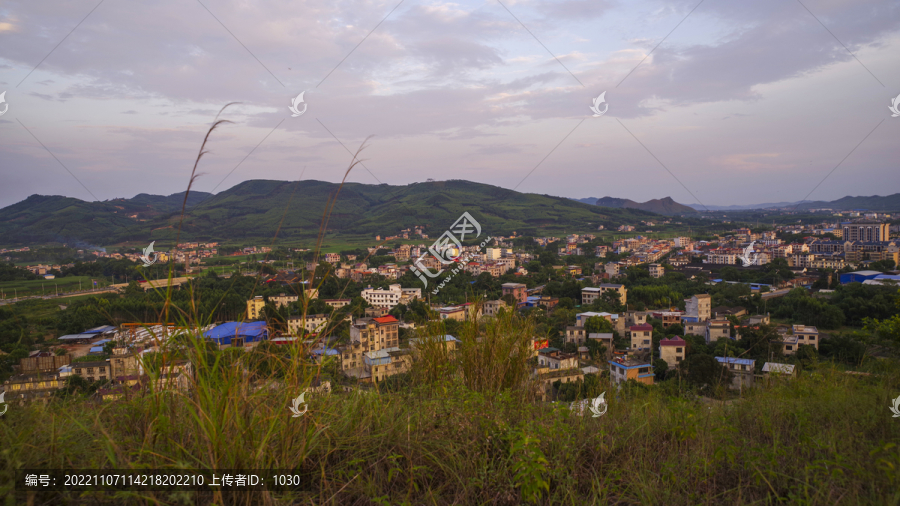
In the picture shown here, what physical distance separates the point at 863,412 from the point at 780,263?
94.5 ft

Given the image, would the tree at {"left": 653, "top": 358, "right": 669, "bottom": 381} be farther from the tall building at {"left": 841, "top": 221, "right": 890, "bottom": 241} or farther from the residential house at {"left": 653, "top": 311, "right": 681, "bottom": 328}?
the tall building at {"left": 841, "top": 221, "right": 890, "bottom": 241}

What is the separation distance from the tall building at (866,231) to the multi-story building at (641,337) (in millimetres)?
25108

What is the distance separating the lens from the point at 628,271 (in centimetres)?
2511

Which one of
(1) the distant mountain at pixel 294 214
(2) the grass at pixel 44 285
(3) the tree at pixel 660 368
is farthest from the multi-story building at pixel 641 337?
(2) the grass at pixel 44 285

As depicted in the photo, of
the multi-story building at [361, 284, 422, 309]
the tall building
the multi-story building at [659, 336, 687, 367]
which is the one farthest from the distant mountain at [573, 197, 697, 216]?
the multi-story building at [659, 336, 687, 367]

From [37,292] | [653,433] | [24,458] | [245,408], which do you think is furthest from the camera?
[37,292]

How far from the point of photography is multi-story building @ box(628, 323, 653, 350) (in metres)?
12.4

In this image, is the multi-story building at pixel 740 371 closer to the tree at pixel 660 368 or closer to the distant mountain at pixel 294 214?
the tree at pixel 660 368

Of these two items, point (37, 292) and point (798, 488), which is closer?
point (798, 488)

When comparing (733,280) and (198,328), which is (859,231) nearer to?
(733,280)

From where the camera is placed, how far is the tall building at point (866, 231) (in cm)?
2602

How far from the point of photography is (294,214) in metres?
33.1

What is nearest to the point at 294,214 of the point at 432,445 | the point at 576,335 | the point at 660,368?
the point at 576,335

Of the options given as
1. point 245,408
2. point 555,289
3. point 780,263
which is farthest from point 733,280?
point 245,408
